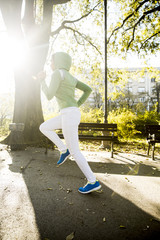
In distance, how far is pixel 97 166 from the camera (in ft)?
16.9

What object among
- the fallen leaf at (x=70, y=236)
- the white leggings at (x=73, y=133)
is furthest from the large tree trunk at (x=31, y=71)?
the fallen leaf at (x=70, y=236)

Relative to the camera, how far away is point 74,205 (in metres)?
2.76

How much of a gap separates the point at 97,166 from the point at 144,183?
154 cm

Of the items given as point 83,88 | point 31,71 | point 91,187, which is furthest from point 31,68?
point 91,187

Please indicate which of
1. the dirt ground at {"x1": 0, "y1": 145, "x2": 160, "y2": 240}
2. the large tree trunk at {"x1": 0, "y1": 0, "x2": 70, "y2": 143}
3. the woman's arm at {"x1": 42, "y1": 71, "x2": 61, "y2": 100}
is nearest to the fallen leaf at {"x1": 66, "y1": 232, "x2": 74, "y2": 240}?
the dirt ground at {"x1": 0, "y1": 145, "x2": 160, "y2": 240}

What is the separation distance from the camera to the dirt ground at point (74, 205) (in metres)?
2.13

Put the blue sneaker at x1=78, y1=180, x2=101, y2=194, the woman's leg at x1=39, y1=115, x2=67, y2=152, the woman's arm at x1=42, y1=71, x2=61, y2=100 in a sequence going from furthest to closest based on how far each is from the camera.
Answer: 1. the woman's leg at x1=39, y1=115, x2=67, y2=152
2. the blue sneaker at x1=78, y1=180, x2=101, y2=194
3. the woman's arm at x1=42, y1=71, x2=61, y2=100

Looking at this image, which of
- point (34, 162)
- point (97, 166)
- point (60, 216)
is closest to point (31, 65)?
point (34, 162)

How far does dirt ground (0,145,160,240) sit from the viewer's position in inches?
83.8

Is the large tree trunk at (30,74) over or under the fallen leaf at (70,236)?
over

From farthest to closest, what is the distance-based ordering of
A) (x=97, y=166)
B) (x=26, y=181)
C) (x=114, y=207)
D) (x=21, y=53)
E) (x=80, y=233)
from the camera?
(x=21, y=53), (x=97, y=166), (x=26, y=181), (x=114, y=207), (x=80, y=233)

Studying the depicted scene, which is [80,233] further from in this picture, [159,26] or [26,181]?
[159,26]

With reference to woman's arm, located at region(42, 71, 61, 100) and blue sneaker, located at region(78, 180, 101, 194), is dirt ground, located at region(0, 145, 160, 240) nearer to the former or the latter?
blue sneaker, located at region(78, 180, 101, 194)

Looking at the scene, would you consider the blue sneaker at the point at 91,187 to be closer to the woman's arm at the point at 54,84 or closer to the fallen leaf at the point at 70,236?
the fallen leaf at the point at 70,236
